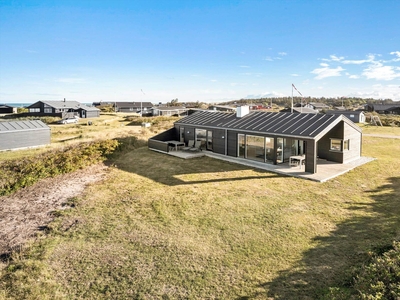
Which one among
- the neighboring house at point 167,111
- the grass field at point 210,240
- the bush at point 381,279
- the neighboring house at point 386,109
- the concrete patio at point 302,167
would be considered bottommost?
the grass field at point 210,240

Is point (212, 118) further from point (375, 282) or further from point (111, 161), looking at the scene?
point (375, 282)

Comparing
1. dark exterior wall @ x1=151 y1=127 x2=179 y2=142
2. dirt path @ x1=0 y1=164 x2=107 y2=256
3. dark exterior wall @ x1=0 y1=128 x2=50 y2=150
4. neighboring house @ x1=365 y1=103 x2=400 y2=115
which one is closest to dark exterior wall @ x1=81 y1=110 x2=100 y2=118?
dark exterior wall @ x1=0 y1=128 x2=50 y2=150

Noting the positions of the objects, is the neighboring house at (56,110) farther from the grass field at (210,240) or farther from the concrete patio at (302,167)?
the grass field at (210,240)

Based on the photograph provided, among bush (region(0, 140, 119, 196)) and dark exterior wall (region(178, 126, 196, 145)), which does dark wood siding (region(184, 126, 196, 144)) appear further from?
bush (region(0, 140, 119, 196))

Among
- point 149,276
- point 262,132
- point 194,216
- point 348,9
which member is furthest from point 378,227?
point 348,9

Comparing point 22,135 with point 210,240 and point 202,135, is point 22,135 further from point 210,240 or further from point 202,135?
point 210,240

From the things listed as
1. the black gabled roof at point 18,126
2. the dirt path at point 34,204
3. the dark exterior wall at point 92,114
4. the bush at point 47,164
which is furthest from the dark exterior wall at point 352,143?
the dark exterior wall at point 92,114
